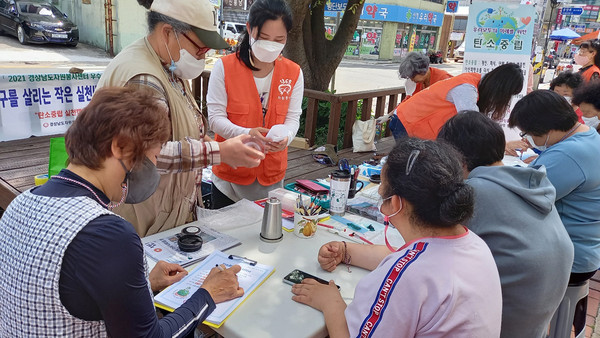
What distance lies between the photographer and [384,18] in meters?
26.6

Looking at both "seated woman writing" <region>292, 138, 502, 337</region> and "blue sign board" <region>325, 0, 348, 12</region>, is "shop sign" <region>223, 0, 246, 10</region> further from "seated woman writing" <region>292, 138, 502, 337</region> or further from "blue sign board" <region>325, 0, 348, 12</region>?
"seated woman writing" <region>292, 138, 502, 337</region>

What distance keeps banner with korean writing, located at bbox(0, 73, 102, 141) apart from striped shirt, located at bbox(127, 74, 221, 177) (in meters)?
3.20

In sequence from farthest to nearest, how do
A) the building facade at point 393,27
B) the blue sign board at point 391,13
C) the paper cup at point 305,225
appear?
the building facade at point 393,27, the blue sign board at point 391,13, the paper cup at point 305,225

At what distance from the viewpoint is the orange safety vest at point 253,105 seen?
7.81ft

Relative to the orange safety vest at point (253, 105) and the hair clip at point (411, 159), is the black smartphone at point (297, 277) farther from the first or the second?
the orange safety vest at point (253, 105)

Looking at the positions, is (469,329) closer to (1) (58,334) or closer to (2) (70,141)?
(1) (58,334)

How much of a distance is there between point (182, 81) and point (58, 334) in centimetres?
135

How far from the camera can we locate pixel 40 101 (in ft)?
15.0

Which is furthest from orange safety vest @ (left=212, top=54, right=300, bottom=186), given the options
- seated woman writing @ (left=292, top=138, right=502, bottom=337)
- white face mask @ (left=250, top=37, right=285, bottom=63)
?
seated woman writing @ (left=292, top=138, right=502, bottom=337)

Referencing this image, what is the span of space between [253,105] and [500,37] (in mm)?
3299

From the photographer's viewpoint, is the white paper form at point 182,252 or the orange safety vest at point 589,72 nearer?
the white paper form at point 182,252

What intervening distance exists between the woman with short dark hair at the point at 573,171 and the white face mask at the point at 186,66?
1756 mm

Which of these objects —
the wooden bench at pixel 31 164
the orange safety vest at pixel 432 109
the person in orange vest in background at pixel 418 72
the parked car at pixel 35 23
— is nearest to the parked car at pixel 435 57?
the parked car at pixel 35 23

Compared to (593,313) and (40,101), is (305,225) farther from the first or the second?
(40,101)
